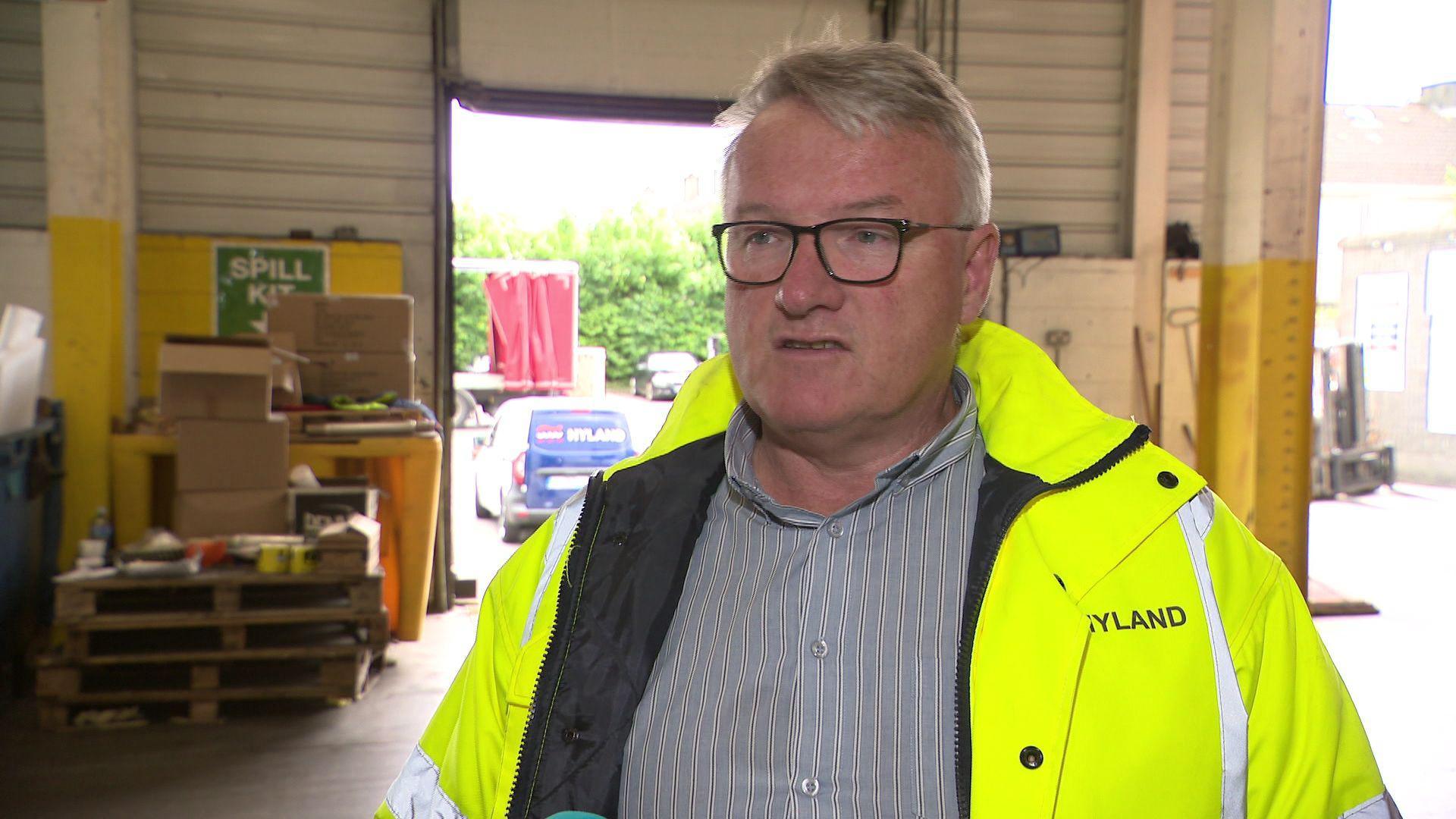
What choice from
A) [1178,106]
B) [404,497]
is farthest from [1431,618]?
[404,497]

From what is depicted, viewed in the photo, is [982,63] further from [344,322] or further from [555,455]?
[555,455]

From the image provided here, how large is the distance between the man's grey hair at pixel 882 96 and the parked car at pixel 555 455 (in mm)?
7821

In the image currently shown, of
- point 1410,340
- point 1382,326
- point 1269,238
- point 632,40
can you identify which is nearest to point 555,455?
point 632,40

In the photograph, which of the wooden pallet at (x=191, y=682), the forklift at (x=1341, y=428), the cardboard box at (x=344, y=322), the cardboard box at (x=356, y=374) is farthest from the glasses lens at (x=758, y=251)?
the forklift at (x=1341, y=428)

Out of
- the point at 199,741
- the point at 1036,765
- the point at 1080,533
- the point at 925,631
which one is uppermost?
the point at 1080,533

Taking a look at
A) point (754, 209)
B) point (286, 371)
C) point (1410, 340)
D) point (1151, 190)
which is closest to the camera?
point (754, 209)

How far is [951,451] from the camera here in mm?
1578

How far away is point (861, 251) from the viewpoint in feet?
5.04

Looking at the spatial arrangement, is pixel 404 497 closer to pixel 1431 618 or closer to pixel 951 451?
pixel 951 451

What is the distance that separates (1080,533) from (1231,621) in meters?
0.20

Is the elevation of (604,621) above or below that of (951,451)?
below

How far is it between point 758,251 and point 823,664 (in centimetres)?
61

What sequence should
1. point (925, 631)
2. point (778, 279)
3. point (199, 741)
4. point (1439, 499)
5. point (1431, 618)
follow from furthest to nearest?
point (1439, 499) → point (1431, 618) → point (199, 741) → point (778, 279) → point (925, 631)

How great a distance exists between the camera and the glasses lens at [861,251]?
5.01ft
